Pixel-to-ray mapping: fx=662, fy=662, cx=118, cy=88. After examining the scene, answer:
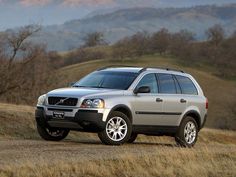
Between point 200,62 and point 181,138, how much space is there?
424ft

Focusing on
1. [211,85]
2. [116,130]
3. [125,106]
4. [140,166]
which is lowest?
[211,85]

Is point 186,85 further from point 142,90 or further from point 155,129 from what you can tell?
point 142,90

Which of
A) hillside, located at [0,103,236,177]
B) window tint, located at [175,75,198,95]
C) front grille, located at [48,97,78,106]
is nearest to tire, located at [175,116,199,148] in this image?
window tint, located at [175,75,198,95]

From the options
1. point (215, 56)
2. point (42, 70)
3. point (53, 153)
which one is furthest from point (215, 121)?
point (53, 153)

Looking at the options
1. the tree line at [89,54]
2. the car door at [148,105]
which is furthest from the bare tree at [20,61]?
the car door at [148,105]

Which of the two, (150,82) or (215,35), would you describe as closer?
(150,82)

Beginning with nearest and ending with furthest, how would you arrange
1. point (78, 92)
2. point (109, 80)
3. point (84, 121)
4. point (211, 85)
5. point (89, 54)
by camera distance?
point (84, 121)
point (78, 92)
point (109, 80)
point (211, 85)
point (89, 54)

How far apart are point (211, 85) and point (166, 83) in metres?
103

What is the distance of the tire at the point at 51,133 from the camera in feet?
49.2

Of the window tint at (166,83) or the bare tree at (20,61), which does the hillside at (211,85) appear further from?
the window tint at (166,83)

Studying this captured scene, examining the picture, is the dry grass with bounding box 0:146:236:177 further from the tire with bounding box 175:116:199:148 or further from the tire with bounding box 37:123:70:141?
the tire with bounding box 37:123:70:141

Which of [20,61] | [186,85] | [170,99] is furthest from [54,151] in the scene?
[20,61]

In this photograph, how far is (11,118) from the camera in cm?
1997

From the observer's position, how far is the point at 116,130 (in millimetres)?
14203
